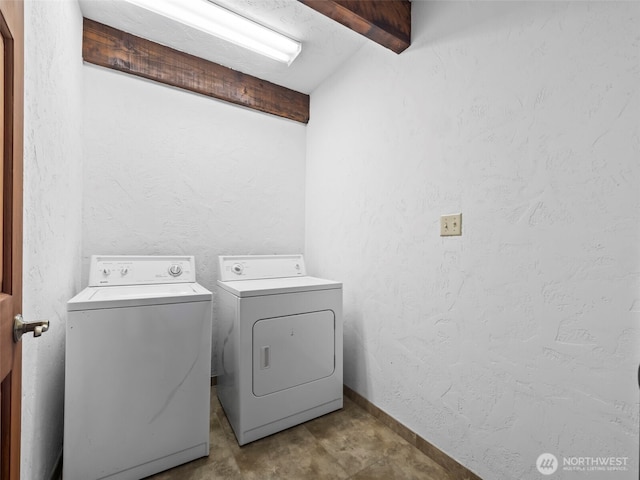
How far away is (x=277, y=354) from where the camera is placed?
66.0 inches

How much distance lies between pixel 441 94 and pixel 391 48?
1.57 ft

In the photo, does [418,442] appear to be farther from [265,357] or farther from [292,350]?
[265,357]

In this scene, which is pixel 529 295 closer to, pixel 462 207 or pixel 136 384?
pixel 462 207

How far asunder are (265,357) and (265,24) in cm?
196

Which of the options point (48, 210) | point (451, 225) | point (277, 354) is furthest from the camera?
point (277, 354)

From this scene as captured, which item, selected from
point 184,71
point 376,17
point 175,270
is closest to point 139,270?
point 175,270

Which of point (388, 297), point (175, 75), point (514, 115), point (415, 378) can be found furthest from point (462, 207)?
point (175, 75)

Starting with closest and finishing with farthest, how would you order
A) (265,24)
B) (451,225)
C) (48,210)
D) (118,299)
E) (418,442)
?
(48,210)
(118,299)
(451,225)
(418,442)
(265,24)

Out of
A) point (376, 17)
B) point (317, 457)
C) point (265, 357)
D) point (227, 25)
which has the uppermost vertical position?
point (227, 25)

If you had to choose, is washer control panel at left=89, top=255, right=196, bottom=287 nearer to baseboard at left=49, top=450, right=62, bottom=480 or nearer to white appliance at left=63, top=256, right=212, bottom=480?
white appliance at left=63, top=256, right=212, bottom=480

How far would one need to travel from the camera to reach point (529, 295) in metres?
1.15

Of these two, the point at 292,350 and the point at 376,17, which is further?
the point at 292,350

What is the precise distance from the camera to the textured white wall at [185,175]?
1892 millimetres

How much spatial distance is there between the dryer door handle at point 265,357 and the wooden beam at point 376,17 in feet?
5.68
